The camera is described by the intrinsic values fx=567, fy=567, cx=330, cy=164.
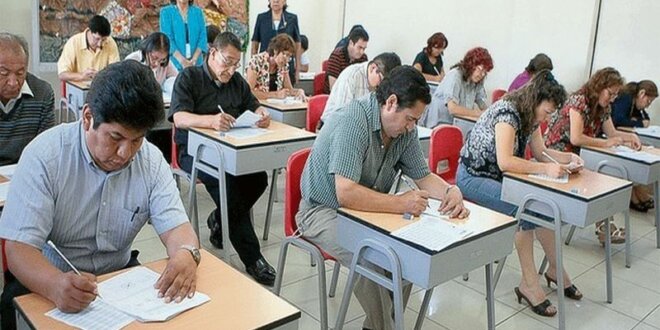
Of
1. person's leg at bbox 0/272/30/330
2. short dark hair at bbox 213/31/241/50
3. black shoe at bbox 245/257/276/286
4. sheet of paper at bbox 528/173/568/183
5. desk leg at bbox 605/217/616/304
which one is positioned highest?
short dark hair at bbox 213/31/241/50

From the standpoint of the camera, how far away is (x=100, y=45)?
15.6ft

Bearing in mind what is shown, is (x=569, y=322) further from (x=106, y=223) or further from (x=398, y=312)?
(x=106, y=223)

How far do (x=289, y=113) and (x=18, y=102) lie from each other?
2081 millimetres

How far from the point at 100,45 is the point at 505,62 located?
13.5ft

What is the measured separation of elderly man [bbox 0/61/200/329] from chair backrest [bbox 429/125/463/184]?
192 centimetres

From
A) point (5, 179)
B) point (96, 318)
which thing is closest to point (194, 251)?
point (96, 318)

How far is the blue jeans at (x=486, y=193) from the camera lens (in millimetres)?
2975

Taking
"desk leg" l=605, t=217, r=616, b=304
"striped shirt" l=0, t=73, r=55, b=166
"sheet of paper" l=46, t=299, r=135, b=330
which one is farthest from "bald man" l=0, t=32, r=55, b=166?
"desk leg" l=605, t=217, r=616, b=304

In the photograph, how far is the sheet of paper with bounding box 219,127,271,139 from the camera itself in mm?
3039

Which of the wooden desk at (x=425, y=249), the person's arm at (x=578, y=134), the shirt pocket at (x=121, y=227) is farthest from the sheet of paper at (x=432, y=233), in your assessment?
the person's arm at (x=578, y=134)

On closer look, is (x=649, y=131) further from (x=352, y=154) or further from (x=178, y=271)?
(x=178, y=271)

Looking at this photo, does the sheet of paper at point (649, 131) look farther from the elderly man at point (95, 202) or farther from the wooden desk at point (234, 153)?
the elderly man at point (95, 202)

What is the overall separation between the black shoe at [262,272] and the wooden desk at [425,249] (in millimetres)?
833

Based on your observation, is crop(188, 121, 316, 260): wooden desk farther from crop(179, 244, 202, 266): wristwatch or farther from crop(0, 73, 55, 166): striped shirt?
crop(179, 244, 202, 266): wristwatch
